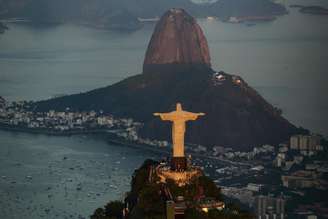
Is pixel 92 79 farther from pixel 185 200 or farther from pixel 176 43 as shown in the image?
pixel 185 200

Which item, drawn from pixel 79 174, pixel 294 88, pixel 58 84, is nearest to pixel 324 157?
pixel 294 88

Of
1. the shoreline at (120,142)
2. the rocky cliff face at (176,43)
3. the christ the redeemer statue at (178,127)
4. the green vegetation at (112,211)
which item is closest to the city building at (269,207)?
the shoreline at (120,142)

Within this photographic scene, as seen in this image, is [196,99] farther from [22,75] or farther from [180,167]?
[180,167]

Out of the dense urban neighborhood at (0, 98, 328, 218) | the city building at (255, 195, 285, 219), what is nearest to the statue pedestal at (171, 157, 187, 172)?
the city building at (255, 195, 285, 219)

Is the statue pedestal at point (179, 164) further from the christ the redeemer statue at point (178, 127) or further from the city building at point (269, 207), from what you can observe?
the city building at point (269, 207)

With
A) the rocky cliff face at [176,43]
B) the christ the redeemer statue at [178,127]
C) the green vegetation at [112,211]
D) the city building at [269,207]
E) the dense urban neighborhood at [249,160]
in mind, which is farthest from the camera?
the rocky cliff face at [176,43]

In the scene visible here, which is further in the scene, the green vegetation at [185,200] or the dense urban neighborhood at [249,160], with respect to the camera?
the dense urban neighborhood at [249,160]
